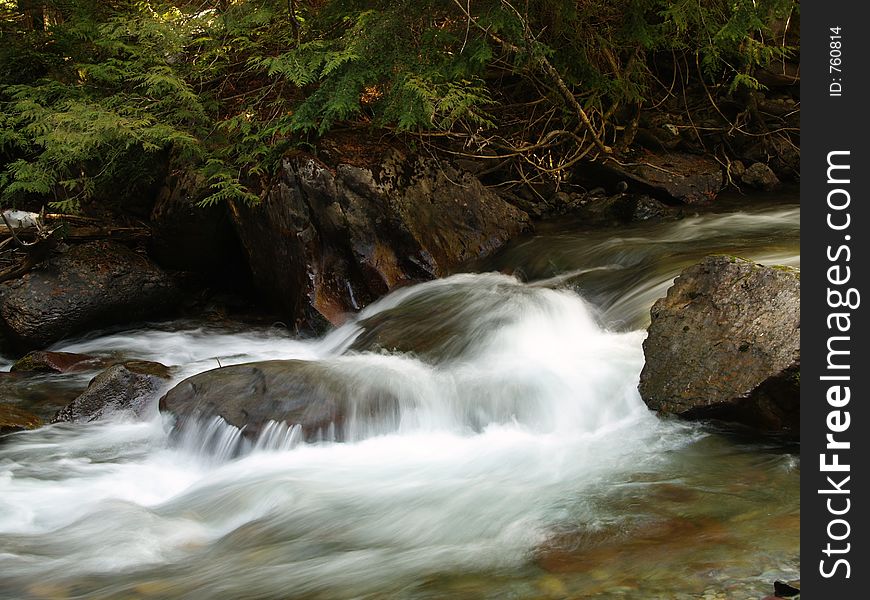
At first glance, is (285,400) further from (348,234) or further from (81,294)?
(81,294)

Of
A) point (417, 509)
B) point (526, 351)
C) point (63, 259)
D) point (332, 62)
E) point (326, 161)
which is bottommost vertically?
point (417, 509)

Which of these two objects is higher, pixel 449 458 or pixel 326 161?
pixel 326 161

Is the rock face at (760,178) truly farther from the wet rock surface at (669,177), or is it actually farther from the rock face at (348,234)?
the rock face at (348,234)

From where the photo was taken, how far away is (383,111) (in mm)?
8430

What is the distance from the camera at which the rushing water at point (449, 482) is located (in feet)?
11.3

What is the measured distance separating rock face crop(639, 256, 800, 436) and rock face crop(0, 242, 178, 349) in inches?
238

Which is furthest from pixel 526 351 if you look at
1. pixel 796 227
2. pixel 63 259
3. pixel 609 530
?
pixel 63 259

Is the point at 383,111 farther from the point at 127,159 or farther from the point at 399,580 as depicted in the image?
the point at 399,580

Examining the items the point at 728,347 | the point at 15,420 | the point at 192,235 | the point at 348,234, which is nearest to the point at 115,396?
the point at 15,420

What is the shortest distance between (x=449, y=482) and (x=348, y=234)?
158 inches

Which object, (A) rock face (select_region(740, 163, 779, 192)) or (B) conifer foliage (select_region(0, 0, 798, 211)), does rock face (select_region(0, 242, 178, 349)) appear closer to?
(B) conifer foliage (select_region(0, 0, 798, 211))

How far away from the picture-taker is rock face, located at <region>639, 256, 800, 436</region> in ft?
15.1

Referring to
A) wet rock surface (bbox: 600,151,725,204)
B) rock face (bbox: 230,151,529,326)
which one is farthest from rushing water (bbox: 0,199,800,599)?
wet rock surface (bbox: 600,151,725,204)

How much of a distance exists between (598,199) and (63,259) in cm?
619
